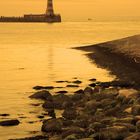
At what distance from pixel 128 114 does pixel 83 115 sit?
1.12 metres

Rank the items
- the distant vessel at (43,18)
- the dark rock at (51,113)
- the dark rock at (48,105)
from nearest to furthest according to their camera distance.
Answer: the dark rock at (51,113) < the dark rock at (48,105) < the distant vessel at (43,18)

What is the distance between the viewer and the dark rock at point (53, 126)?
1236 centimetres

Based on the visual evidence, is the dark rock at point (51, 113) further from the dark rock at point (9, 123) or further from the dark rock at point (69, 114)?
the dark rock at point (9, 123)

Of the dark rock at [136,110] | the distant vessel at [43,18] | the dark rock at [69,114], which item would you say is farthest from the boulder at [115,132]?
the distant vessel at [43,18]

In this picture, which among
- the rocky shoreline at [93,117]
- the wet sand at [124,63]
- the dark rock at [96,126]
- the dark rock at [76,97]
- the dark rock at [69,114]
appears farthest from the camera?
the wet sand at [124,63]

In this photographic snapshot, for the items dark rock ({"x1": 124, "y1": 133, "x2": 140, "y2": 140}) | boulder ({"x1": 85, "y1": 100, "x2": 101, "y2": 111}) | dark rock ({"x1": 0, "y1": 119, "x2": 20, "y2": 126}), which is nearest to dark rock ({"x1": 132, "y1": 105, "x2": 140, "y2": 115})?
boulder ({"x1": 85, "y1": 100, "x2": 101, "y2": 111})

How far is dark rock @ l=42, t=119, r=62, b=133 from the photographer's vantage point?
487 inches

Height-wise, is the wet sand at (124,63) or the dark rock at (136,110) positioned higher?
the dark rock at (136,110)

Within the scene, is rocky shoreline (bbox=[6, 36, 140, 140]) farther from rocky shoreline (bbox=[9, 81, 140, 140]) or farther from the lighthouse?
the lighthouse

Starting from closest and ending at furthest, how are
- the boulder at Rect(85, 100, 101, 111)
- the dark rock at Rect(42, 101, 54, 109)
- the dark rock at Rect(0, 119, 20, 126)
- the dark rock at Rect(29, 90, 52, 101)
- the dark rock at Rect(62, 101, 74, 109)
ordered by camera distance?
1. the dark rock at Rect(0, 119, 20, 126)
2. the boulder at Rect(85, 100, 101, 111)
3. the dark rock at Rect(62, 101, 74, 109)
4. the dark rock at Rect(42, 101, 54, 109)
5. the dark rock at Rect(29, 90, 52, 101)

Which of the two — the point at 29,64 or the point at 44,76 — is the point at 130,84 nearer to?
the point at 44,76

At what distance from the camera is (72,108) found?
49.8 ft

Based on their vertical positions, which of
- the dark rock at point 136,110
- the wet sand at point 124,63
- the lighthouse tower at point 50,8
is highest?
the lighthouse tower at point 50,8

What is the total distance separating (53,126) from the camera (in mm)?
12469
